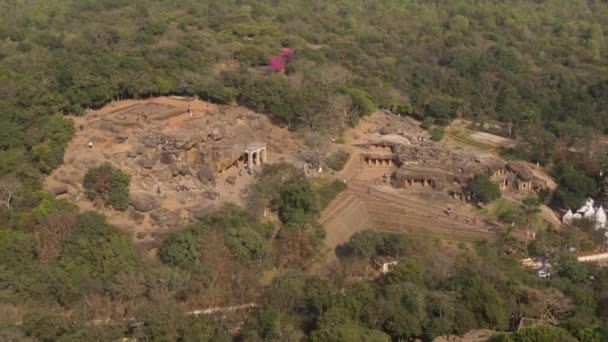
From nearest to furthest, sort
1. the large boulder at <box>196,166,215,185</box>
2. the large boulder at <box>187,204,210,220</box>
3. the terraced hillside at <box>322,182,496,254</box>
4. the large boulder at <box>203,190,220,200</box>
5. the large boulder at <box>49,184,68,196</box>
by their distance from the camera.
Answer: the large boulder at <box>187,204,210,220</box>, the large boulder at <box>49,184,68,196</box>, the large boulder at <box>203,190,220,200</box>, the terraced hillside at <box>322,182,496,254</box>, the large boulder at <box>196,166,215,185</box>

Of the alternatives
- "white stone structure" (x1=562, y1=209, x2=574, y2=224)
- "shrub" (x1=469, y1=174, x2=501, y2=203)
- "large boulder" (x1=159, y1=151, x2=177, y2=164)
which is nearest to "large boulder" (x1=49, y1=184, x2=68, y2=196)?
"large boulder" (x1=159, y1=151, x2=177, y2=164)

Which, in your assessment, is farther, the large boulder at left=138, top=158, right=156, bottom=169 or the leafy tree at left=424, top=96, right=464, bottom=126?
the leafy tree at left=424, top=96, right=464, bottom=126

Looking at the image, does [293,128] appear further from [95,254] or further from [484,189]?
[95,254]

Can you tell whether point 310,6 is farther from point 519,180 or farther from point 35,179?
point 35,179

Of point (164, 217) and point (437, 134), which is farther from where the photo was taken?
point (437, 134)

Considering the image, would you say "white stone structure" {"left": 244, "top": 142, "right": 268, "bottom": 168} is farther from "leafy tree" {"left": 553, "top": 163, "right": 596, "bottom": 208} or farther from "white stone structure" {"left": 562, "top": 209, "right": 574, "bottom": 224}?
"leafy tree" {"left": 553, "top": 163, "right": 596, "bottom": 208}

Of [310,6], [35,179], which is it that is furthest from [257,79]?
[310,6]

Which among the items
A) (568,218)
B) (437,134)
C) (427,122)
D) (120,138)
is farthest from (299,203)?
(427,122)
